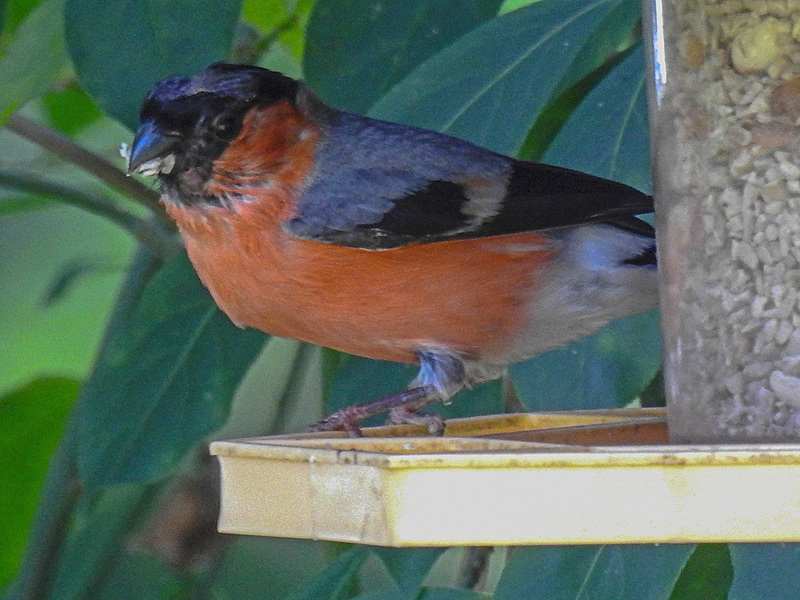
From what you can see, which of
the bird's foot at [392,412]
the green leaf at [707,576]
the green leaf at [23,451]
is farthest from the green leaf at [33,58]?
the green leaf at [707,576]

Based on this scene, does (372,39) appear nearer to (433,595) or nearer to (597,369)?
(597,369)

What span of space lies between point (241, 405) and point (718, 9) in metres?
3.03

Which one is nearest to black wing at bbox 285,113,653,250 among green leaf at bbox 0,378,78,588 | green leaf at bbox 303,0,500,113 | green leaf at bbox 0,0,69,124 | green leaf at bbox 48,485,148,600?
green leaf at bbox 303,0,500,113

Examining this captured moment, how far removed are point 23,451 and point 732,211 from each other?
6.98 feet

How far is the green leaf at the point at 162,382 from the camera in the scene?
2539 mm

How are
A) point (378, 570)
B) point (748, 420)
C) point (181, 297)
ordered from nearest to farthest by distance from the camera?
point (748, 420) < point (181, 297) < point (378, 570)

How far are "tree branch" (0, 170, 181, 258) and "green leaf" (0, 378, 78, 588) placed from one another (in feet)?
1.83

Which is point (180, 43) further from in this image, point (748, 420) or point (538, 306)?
point (748, 420)

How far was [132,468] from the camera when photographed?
2.53 m

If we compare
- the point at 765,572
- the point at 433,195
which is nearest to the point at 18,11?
the point at 433,195

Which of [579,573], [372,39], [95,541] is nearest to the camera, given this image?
[579,573]

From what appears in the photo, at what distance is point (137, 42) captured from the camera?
7.62ft

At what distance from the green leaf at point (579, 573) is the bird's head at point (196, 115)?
0.92 metres

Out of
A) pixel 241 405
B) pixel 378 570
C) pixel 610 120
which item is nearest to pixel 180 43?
pixel 610 120
